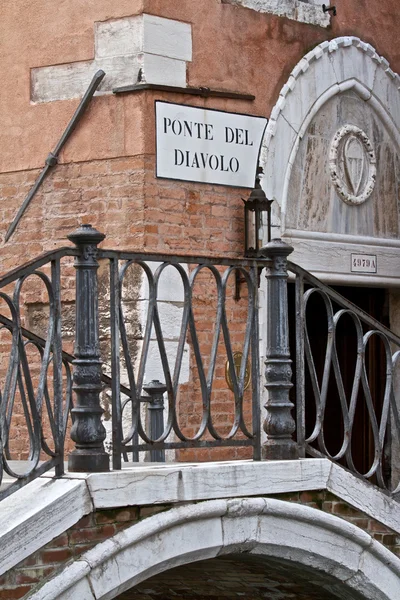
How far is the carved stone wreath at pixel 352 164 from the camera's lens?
9.39 metres

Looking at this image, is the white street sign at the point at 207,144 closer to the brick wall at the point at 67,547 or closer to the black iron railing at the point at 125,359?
the black iron railing at the point at 125,359

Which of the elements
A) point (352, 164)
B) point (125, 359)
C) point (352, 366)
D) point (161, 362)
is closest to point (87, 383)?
point (125, 359)

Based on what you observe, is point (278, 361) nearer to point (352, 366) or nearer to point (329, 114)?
point (329, 114)

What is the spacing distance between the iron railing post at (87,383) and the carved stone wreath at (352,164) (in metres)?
3.88

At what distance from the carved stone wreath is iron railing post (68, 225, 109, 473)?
3882 millimetres

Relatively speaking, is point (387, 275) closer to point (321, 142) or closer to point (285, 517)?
point (321, 142)

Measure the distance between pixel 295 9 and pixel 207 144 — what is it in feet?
4.04

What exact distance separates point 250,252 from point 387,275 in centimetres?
145

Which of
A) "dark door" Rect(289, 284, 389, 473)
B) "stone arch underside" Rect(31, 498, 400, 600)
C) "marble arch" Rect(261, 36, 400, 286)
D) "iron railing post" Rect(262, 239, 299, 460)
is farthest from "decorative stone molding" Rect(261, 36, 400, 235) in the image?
"stone arch underside" Rect(31, 498, 400, 600)

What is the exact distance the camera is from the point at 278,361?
252 inches

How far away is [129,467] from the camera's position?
6.18 meters

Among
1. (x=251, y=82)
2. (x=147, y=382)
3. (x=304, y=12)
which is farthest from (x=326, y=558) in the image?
(x=304, y=12)

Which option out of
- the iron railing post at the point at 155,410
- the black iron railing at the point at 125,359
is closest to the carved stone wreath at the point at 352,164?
the black iron railing at the point at 125,359

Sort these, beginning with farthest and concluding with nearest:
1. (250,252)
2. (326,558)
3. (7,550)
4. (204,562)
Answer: (250,252) < (204,562) < (326,558) < (7,550)
